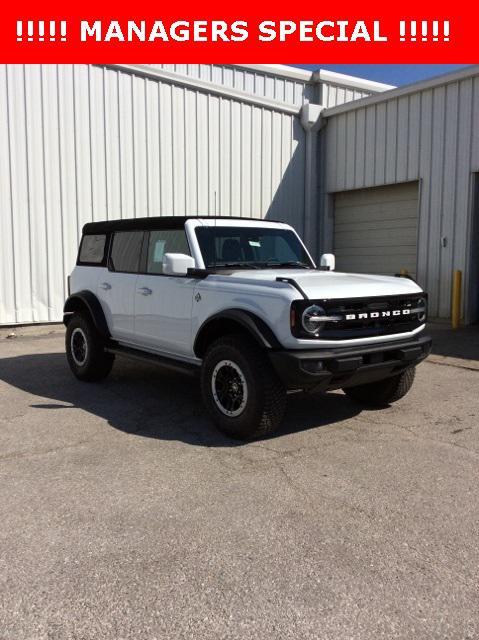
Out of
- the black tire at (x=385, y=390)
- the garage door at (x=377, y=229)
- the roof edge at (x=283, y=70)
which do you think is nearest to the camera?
the black tire at (x=385, y=390)

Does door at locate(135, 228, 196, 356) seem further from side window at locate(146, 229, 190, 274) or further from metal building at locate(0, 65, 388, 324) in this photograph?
metal building at locate(0, 65, 388, 324)

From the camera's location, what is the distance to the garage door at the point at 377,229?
12.8 metres

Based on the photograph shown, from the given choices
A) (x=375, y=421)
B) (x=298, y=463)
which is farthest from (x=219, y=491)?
(x=375, y=421)

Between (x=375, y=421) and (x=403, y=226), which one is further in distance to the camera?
(x=403, y=226)

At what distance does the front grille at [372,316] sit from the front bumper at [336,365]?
0.41 ft

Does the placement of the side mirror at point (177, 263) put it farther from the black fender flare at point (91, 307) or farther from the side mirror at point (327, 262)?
the black fender flare at point (91, 307)

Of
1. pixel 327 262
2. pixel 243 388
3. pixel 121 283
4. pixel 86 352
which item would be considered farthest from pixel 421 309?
pixel 86 352

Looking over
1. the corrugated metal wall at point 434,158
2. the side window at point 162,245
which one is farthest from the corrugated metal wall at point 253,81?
the side window at point 162,245

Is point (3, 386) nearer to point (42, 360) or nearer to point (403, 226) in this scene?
point (42, 360)

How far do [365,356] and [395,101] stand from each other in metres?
9.79

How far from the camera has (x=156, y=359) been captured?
5754mm

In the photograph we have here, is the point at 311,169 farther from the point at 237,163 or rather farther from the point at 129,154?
the point at 129,154

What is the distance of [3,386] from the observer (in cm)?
678

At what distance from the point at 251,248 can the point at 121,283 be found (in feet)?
4.89
